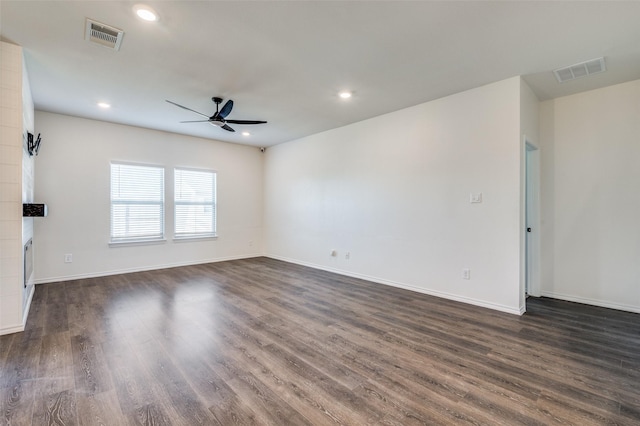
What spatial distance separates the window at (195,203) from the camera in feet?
20.2

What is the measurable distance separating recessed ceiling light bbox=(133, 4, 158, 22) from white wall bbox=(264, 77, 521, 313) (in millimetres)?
3398

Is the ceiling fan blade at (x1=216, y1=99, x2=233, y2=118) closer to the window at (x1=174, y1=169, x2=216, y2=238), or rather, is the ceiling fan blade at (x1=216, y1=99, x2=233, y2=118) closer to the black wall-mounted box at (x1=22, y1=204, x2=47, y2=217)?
the black wall-mounted box at (x1=22, y1=204, x2=47, y2=217)

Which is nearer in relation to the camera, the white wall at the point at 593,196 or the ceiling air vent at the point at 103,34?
the ceiling air vent at the point at 103,34

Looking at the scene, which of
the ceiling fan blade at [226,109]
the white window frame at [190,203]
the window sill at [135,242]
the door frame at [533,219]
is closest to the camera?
the ceiling fan blade at [226,109]

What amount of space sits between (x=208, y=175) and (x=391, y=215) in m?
4.24

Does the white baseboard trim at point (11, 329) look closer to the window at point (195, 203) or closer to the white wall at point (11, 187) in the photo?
the white wall at point (11, 187)

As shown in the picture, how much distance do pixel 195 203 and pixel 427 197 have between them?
15.8 feet

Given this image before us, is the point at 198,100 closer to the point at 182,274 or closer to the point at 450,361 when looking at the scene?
the point at 182,274

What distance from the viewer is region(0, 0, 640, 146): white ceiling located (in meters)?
2.27

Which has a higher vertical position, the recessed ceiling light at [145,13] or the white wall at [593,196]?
the recessed ceiling light at [145,13]

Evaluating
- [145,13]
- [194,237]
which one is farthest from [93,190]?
[145,13]

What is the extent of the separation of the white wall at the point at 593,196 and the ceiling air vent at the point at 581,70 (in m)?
0.67

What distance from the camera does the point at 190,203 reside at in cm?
630

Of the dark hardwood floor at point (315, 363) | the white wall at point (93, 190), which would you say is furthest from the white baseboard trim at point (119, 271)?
the dark hardwood floor at point (315, 363)
